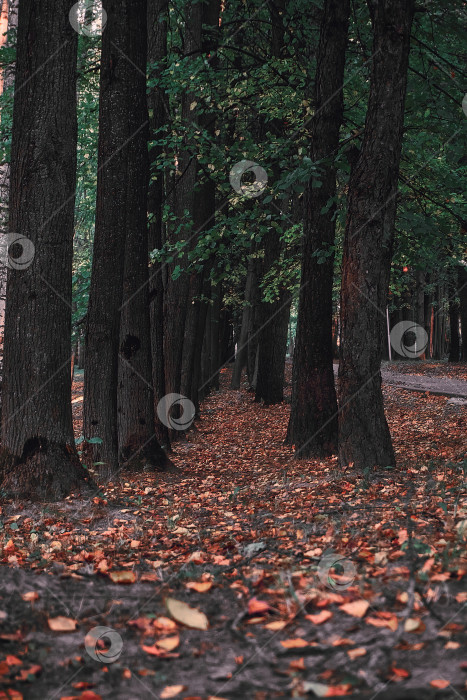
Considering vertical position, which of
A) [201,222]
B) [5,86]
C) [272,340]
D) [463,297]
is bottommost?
[272,340]

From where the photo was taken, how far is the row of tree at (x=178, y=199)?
20.4ft

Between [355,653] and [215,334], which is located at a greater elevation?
[215,334]

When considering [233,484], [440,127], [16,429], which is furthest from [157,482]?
[440,127]

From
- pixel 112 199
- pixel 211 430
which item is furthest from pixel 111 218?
pixel 211 430

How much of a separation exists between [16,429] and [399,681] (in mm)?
4778

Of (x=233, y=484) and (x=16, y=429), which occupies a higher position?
(x=16, y=429)

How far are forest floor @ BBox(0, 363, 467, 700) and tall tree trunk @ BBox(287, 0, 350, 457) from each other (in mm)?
3405

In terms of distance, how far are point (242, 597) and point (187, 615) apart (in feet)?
1.38

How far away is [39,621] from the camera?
3086mm

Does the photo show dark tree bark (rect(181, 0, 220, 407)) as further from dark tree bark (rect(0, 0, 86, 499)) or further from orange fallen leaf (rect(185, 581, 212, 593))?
orange fallen leaf (rect(185, 581, 212, 593))

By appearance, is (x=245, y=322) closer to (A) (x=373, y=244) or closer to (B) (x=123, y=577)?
(A) (x=373, y=244)

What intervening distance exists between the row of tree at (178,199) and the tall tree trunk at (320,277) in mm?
27

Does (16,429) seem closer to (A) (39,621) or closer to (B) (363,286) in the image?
(A) (39,621)

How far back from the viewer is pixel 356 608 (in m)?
2.95
